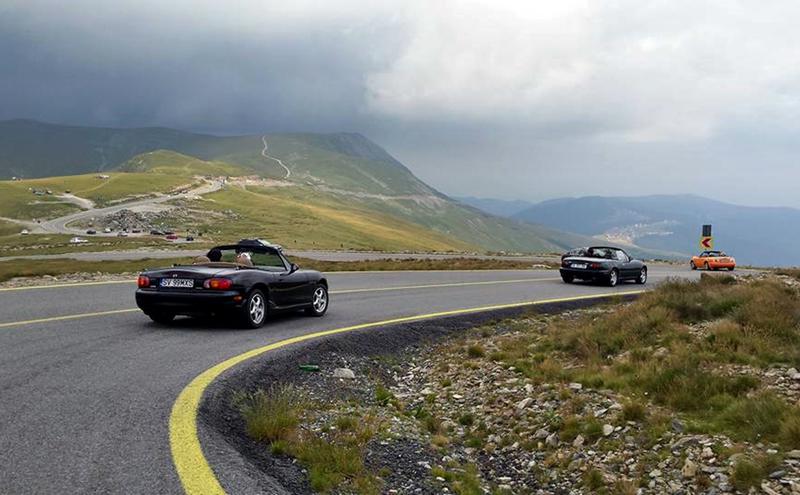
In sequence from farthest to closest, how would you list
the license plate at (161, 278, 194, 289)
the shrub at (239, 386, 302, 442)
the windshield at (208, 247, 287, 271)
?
the windshield at (208, 247, 287, 271), the license plate at (161, 278, 194, 289), the shrub at (239, 386, 302, 442)

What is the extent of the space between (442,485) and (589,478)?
1.44 meters

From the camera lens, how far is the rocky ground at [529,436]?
201 inches

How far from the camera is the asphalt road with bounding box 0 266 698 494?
13.1 ft

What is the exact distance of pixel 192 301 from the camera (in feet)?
31.8

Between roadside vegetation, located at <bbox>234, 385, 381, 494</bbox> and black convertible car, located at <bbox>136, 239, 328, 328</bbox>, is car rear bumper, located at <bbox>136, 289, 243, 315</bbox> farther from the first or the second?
roadside vegetation, located at <bbox>234, 385, 381, 494</bbox>

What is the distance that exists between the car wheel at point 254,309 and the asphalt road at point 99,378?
0.21m

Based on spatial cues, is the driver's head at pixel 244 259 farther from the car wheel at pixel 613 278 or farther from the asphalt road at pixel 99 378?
the car wheel at pixel 613 278

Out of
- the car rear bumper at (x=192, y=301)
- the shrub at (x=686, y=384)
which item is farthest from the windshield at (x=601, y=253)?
the car rear bumper at (x=192, y=301)

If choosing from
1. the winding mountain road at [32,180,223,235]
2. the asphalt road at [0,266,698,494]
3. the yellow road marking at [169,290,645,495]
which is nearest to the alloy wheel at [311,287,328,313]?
the asphalt road at [0,266,698,494]

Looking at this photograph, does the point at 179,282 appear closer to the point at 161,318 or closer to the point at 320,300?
the point at 161,318

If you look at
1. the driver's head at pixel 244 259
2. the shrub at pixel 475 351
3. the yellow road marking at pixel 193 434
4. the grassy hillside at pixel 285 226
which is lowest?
the shrub at pixel 475 351

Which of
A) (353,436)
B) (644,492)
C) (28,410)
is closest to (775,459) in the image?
(644,492)

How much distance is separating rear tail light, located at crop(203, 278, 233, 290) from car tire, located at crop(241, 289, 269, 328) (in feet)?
1.51

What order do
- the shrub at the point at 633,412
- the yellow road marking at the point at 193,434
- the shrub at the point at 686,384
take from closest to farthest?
the yellow road marking at the point at 193,434 < the shrub at the point at 633,412 < the shrub at the point at 686,384
